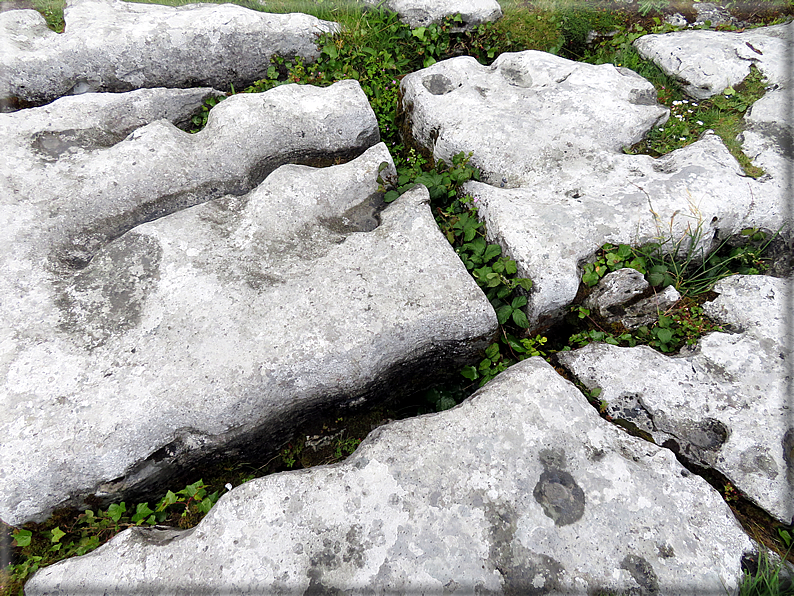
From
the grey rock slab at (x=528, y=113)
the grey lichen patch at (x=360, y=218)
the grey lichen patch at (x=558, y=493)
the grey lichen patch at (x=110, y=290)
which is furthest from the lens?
the grey rock slab at (x=528, y=113)

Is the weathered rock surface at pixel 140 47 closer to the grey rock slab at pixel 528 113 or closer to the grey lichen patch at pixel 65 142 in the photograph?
the grey lichen patch at pixel 65 142

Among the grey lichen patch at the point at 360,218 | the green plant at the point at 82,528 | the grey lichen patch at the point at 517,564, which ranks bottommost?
the green plant at the point at 82,528

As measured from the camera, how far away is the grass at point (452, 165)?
3090 millimetres

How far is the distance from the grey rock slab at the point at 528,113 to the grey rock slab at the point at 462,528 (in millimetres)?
2732

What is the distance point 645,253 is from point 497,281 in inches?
54.3

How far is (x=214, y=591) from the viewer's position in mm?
2502

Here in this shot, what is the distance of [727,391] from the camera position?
3250 mm

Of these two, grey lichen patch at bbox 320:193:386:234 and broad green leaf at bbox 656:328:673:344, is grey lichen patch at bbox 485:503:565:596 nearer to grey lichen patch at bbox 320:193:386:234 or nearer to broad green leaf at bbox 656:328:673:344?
broad green leaf at bbox 656:328:673:344

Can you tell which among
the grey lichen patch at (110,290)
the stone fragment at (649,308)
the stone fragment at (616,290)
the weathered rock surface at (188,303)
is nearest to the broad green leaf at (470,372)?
the weathered rock surface at (188,303)

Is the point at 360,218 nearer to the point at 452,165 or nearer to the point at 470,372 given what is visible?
the point at 452,165

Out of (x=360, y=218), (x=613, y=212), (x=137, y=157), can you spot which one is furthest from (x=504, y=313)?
(x=137, y=157)

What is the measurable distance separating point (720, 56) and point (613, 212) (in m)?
3.05

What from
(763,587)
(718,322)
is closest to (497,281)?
(718,322)

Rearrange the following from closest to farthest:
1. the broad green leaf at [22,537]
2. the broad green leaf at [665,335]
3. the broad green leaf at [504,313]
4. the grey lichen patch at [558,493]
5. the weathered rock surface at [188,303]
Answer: the grey lichen patch at [558,493]
the broad green leaf at [22,537]
the weathered rock surface at [188,303]
the broad green leaf at [665,335]
the broad green leaf at [504,313]
